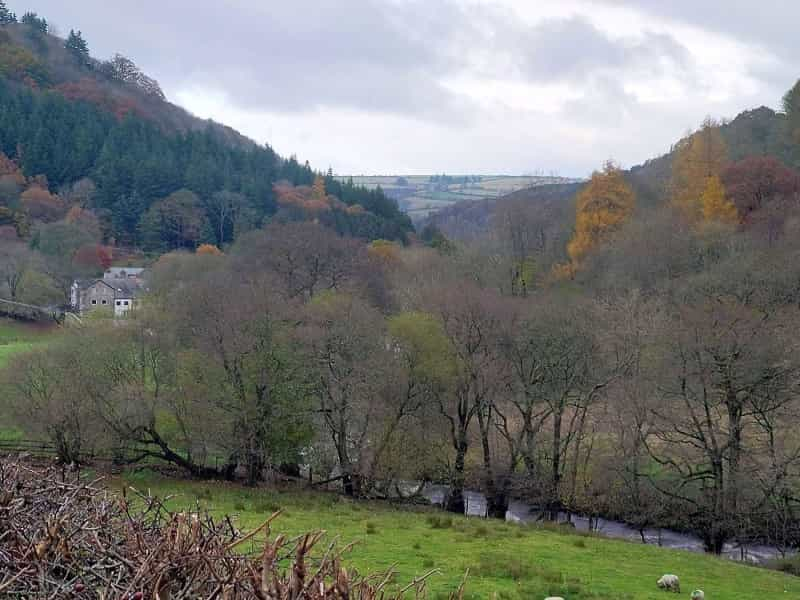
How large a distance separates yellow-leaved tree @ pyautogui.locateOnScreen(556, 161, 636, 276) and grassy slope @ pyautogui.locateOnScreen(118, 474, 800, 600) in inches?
1265

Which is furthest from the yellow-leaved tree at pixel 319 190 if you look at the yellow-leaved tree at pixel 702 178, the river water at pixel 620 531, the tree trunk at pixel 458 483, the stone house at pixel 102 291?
the tree trunk at pixel 458 483

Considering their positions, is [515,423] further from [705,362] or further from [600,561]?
[600,561]

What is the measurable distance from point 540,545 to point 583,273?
3227 centimetres

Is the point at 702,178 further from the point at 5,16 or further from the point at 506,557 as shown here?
the point at 5,16

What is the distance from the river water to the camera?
2609 cm

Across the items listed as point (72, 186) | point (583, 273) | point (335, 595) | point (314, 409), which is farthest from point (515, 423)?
point (72, 186)

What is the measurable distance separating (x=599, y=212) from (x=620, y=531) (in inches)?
1227

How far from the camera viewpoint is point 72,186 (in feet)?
333

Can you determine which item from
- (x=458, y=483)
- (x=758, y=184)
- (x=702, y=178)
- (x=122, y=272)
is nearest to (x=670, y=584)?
(x=458, y=483)

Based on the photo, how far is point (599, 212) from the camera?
55.5 metres

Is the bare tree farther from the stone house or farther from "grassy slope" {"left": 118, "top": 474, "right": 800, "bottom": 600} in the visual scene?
the stone house

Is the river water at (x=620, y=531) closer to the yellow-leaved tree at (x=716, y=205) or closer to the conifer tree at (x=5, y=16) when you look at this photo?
the yellow-leaved tree at (x=716, y=205)

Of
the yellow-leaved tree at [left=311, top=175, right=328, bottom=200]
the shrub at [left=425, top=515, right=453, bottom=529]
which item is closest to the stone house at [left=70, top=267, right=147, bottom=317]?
the yellow-leaved tree at [left=311, top=175, right=328, bottom=200]

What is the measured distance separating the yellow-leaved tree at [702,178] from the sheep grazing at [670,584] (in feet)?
117
